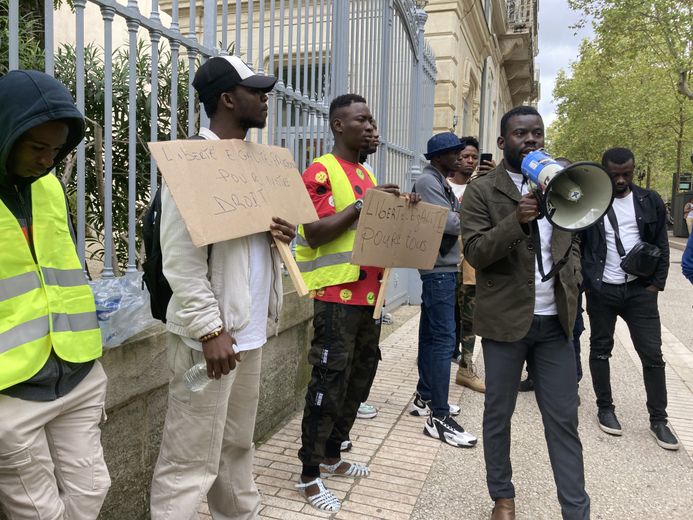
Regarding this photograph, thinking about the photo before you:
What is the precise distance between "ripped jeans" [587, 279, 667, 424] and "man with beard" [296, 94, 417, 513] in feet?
6.40

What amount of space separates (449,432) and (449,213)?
151 cm

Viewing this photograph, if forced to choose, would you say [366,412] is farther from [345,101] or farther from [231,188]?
[231,188]

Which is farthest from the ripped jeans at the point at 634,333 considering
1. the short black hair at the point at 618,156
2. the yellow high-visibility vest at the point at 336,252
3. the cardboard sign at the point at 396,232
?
the yellow high-visibility vest at the point at 336,252

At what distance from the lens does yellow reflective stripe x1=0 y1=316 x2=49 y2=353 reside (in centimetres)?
158

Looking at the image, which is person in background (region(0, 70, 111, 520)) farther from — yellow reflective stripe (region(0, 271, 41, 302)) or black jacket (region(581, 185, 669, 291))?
black jacket (region(581, 185, 669, 291))

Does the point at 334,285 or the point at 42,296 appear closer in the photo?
the point at 42,296

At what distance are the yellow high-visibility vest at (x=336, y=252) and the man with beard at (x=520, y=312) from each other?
0.60m

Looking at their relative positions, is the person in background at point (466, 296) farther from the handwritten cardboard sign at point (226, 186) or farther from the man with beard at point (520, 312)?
the handwritten cardboard sign at point (226, 186)

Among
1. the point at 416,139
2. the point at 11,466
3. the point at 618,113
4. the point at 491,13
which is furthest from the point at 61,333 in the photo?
the point at 618,113

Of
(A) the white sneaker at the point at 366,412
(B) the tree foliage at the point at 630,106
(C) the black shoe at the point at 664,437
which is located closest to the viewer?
(C) the black shoe at the point at 664,437

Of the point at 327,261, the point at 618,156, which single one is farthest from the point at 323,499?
the point at 618,156

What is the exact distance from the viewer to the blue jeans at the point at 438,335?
3936 millimetres

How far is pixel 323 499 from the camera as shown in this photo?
294cm

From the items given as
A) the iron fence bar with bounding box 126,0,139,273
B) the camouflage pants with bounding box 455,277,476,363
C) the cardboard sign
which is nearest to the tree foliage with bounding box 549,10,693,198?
the camouflage pants with bounding box 455,277,476,363
